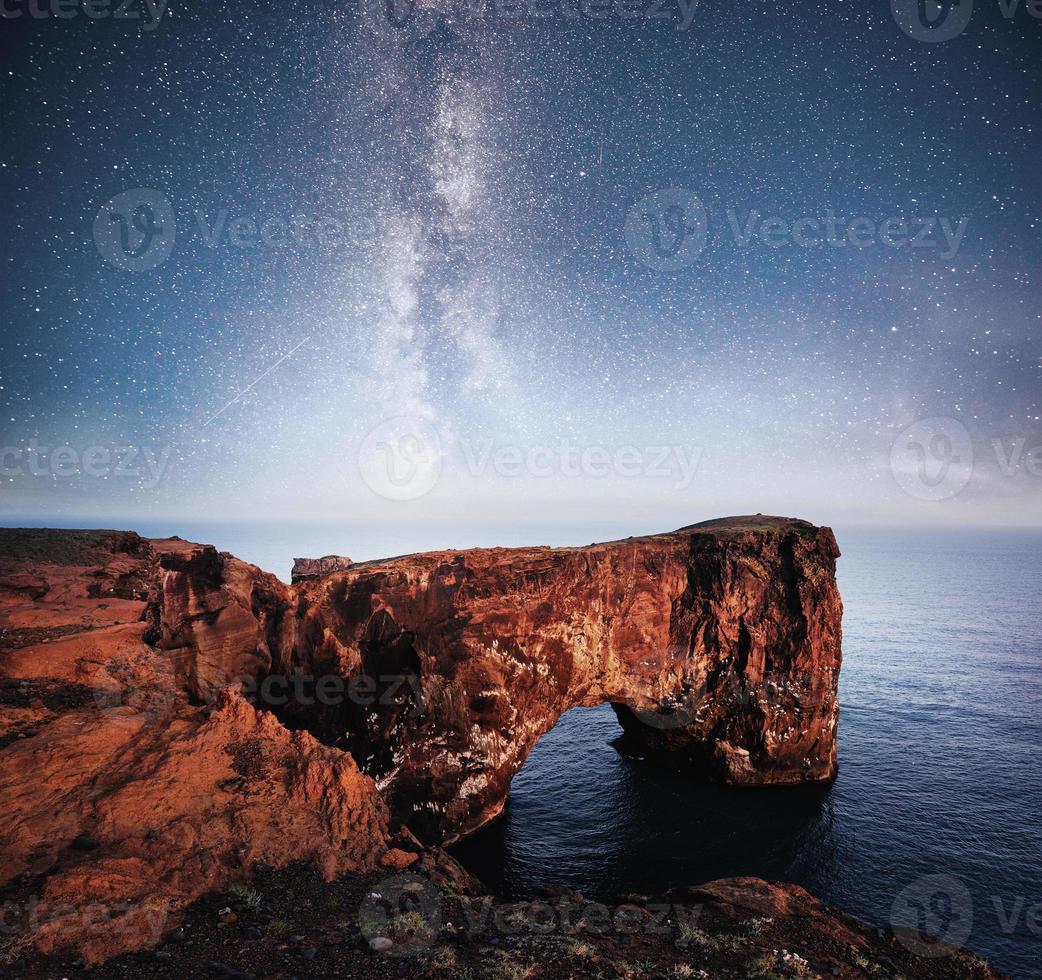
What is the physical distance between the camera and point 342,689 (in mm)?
26250

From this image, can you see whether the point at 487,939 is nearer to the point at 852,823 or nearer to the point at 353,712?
the point at 353,712

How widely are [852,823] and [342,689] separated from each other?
104 feet

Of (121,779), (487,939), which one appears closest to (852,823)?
(487,939)

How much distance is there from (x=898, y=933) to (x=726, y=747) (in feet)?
→ 62.1

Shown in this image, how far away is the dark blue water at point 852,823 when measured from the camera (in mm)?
23188

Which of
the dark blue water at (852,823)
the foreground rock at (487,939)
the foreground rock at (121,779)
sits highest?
the foreground rock at (121,779)

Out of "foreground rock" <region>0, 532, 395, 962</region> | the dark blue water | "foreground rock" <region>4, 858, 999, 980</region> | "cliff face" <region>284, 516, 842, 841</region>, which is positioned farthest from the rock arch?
"foreground rock" <region>4, 858, 999, 980</region>

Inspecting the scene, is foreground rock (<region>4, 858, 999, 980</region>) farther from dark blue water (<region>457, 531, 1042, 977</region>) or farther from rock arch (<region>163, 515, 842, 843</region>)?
rock arch (<region>163, 515, 842, 843</region>)

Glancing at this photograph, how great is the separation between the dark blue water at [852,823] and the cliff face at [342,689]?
3240mm

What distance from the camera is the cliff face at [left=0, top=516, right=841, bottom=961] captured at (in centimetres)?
1223

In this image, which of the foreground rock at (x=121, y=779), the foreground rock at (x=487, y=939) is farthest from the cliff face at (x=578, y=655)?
the foreground rock at (x=487, y=939)

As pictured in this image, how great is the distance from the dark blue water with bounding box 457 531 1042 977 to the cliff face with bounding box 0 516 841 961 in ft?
10.6

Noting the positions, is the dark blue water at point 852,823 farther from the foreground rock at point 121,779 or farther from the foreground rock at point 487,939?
the foreground rock at point 121,779

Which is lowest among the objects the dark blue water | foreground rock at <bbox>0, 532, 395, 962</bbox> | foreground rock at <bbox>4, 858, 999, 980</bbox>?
the dark blue water
